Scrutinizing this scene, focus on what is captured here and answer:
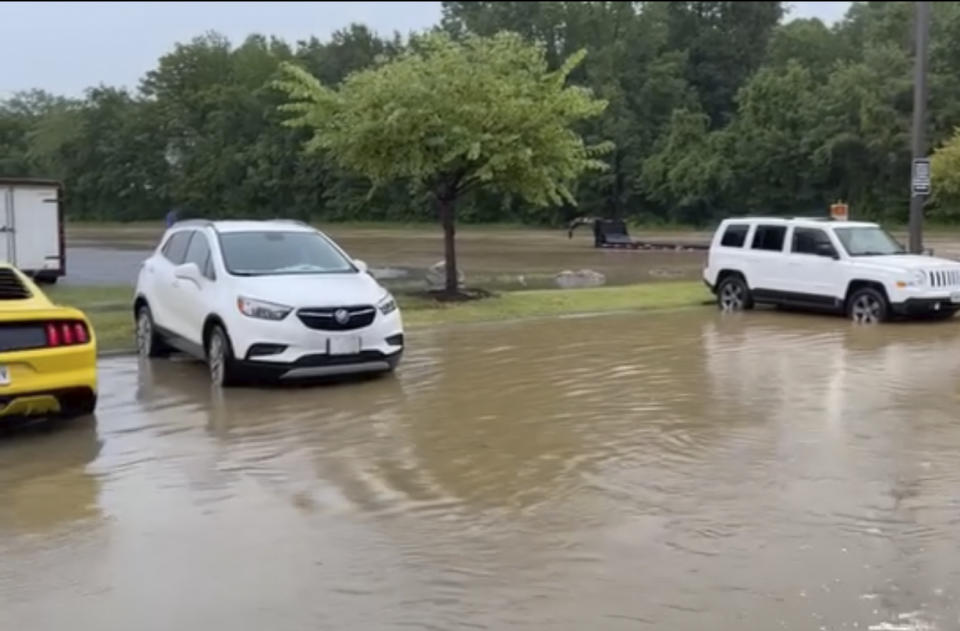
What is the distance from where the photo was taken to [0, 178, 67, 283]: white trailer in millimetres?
26266

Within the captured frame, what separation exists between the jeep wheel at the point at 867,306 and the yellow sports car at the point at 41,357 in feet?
40.3

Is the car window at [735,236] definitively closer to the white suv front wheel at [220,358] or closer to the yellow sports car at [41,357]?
the white suv front wheel at [220,358]

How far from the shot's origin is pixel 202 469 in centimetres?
858

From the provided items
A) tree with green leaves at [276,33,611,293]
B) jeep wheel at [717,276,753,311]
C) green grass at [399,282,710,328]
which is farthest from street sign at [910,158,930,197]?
tree with green leaves at [276,33,611,293]

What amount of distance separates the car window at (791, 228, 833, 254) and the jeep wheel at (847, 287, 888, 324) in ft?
3.62

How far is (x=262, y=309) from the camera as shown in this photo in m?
11.9

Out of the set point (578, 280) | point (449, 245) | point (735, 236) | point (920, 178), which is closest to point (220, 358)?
point (449, 245)

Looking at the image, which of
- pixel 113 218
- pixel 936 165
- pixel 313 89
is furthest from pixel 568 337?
pixel 113 218

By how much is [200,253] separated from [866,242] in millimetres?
11076

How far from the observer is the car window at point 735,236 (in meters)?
20.6

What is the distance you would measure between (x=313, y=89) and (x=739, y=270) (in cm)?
→ 811

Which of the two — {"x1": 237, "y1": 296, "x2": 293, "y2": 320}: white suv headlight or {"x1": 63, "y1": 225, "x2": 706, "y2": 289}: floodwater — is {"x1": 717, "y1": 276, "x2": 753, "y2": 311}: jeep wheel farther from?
{"x1": 237, "y1": 296, "x2": 293, "y2": 320}: white suv headlight

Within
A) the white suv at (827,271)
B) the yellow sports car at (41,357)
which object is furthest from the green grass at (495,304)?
the yellow sports car at (41,357)

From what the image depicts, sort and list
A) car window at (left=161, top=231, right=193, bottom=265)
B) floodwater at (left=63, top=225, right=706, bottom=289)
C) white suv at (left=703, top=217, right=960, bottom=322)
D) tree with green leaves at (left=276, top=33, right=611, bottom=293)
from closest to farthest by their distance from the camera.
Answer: car window at (left=161, top=231, right=193, bottom=265) < white suv at (left=703, top=217, right=960, bottom=322) < tree with green leaves at (left=276, top=33, right=611, bottom=293) < floodwater at (left=63, top=225, right=706, bottom=289)
